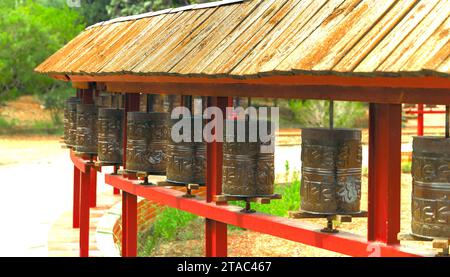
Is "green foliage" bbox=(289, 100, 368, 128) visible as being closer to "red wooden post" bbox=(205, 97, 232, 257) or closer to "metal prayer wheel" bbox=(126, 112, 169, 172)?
"metal prayer wheel" bbox=(126, 112, 169, 172)

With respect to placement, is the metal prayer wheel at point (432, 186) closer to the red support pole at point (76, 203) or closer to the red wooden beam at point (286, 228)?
the red wooden beam at point (286, 228)

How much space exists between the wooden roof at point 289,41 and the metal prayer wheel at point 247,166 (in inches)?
24.6

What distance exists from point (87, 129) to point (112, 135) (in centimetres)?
116

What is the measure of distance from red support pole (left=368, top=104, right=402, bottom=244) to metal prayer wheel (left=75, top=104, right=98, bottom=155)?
198 inches

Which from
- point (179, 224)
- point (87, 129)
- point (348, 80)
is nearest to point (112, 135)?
point (87, 129)

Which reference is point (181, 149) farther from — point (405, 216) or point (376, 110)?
point (405, 216)

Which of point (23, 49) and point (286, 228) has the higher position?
point (23, 49)

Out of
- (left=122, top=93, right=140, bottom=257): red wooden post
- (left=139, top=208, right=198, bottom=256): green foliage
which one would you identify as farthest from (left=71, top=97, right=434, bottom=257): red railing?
(left=139, top=208, right=198, bottom=256): green foliage

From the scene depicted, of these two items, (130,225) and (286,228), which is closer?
(286,228)

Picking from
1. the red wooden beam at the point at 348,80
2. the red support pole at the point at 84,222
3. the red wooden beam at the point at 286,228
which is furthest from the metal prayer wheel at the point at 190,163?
the red support pole at the point at 84,222

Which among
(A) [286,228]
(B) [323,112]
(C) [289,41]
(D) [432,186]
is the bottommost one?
(A) [286,228]

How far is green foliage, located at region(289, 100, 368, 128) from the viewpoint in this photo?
2731 cm

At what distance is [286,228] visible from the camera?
5.59 metres

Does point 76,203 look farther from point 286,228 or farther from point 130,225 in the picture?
point 286,228
